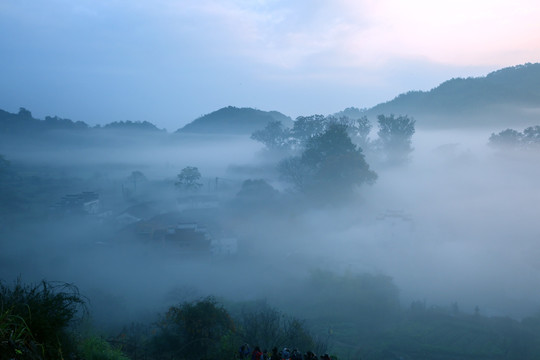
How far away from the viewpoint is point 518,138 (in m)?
33.8

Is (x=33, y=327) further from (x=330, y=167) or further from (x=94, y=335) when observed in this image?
(x=330, y=167)

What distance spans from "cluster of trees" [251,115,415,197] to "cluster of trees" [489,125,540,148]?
7.68 m

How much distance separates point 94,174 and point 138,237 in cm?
2532

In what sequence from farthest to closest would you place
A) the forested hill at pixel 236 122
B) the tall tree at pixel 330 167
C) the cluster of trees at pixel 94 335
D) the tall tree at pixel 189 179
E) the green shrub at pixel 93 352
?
the forested hill at pixel 236 122 → the tall tree at pixel 189 179 → the tall tree at pixel 330 167 → the green shrub at pixel 93 352 → the cluster of trees at pixel 94 335

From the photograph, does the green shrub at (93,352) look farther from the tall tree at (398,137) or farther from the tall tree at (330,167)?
the tall tree at (398,137)

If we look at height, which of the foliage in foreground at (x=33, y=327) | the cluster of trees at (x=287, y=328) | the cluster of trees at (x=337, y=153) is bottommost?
the cluster of trees at (x=287, y=328)

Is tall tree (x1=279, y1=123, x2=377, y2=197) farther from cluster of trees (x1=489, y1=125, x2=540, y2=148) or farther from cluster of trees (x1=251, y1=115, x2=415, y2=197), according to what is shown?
cluster of trees (x1=489, y1=125, x2=540, y2=148)

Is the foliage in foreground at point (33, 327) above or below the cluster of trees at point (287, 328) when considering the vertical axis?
above

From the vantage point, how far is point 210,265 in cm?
2012

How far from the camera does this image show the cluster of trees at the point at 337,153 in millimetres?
28609

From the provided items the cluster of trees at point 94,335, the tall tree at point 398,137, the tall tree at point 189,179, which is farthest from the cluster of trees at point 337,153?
the cluster of trees at point 94,335

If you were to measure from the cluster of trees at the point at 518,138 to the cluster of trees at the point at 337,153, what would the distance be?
302 inches

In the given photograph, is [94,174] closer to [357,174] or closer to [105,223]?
[105,223]

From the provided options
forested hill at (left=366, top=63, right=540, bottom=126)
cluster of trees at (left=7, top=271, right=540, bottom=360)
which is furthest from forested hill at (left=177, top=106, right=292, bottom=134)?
cluster of trees at (left=7, top=271, right=540, bottom=360)
